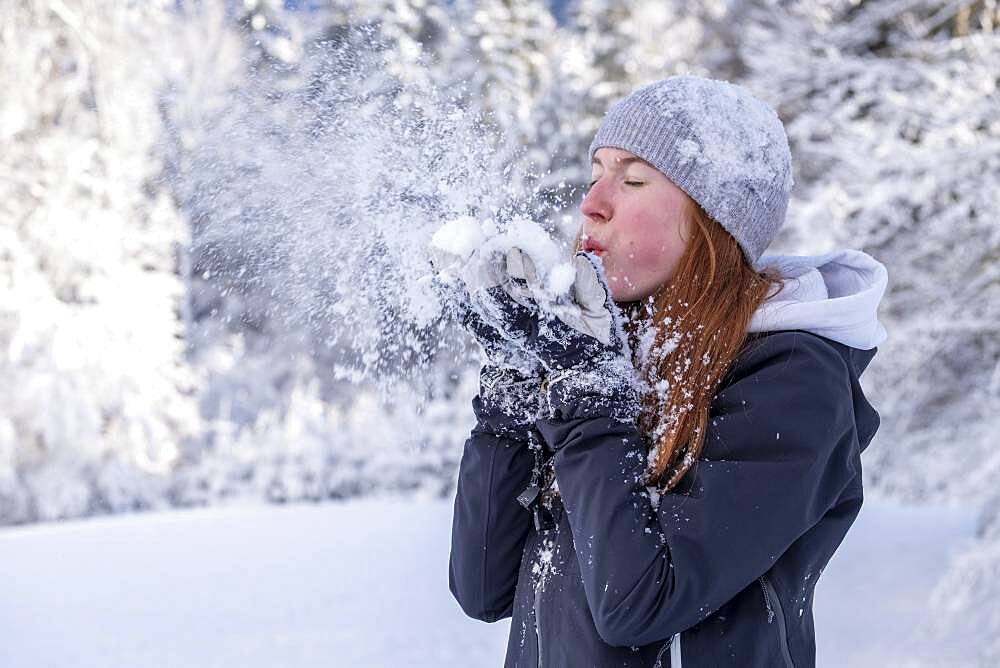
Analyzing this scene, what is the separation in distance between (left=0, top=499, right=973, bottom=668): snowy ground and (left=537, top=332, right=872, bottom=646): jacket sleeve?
457 centimetres

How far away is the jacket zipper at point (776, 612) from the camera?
142cm

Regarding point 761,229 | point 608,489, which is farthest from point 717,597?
point 761,229

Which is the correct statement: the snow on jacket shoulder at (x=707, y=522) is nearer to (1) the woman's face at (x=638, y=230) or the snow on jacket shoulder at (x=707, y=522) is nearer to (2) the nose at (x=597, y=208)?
(1) the woman's face at (x=638, y=230)

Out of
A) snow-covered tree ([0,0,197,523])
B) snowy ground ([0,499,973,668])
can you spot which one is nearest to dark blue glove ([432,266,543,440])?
snowy ground ([0,499,973,668])

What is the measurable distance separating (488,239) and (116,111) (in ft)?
35.9

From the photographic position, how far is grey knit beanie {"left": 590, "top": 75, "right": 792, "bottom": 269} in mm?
1604

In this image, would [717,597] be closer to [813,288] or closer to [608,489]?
[608,489]

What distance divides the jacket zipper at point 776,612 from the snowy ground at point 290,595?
4.42 m

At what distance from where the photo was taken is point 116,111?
1100 centimetres

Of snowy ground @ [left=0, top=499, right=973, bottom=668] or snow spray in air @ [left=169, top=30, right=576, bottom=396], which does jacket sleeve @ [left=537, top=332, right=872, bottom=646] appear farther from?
snowy ground @ [left=0, top=499, right=973, bottom=668]

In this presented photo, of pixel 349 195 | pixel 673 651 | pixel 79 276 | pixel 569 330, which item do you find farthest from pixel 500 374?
pixel 79 276

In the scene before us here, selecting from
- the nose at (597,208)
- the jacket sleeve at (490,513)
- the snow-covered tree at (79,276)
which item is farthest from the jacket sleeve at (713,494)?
the snow-covered tree at (79,276)

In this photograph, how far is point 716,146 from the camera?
1632 millimetres

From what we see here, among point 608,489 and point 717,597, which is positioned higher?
point 608,489
